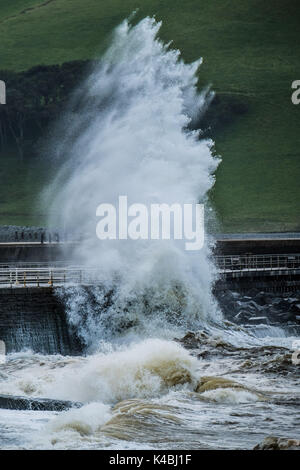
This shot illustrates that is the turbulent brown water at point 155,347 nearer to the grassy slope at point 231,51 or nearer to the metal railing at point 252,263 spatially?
the metal railing at point 252,263

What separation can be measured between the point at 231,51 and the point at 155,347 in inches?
4565

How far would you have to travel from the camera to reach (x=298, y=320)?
41.3 meters

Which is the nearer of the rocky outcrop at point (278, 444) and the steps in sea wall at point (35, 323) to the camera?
the rocky outcrop at point (278, 444)

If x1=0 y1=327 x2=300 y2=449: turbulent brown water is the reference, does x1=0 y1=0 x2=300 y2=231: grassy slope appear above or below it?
above

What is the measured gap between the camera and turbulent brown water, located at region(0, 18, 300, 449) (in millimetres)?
20141

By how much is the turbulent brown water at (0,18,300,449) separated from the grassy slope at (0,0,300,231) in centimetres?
4721

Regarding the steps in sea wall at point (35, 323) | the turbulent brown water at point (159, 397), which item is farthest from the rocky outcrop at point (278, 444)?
the steps in sea wall at point (35, 323)

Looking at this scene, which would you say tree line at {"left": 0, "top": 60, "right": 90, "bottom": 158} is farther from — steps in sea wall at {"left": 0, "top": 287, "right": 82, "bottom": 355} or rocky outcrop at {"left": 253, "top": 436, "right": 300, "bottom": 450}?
rocky outcrop at {"left": 253, "top": 436, "right": 300, "bottom": 450}

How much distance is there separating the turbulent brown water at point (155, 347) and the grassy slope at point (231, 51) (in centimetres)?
4721

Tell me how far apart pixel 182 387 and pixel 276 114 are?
10274 cm

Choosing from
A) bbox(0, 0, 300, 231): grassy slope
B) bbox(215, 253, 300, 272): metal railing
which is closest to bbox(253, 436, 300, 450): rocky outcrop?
bbox(215, 253, 300, 272): metal railing

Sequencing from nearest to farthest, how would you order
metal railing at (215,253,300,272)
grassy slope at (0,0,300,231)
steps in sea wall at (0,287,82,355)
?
steps in sea wall at (0,287,82,355)
metal railing at (215,253,300,272)
grassy slope at (0,0,300,231)

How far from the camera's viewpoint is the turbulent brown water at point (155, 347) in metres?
20.1
